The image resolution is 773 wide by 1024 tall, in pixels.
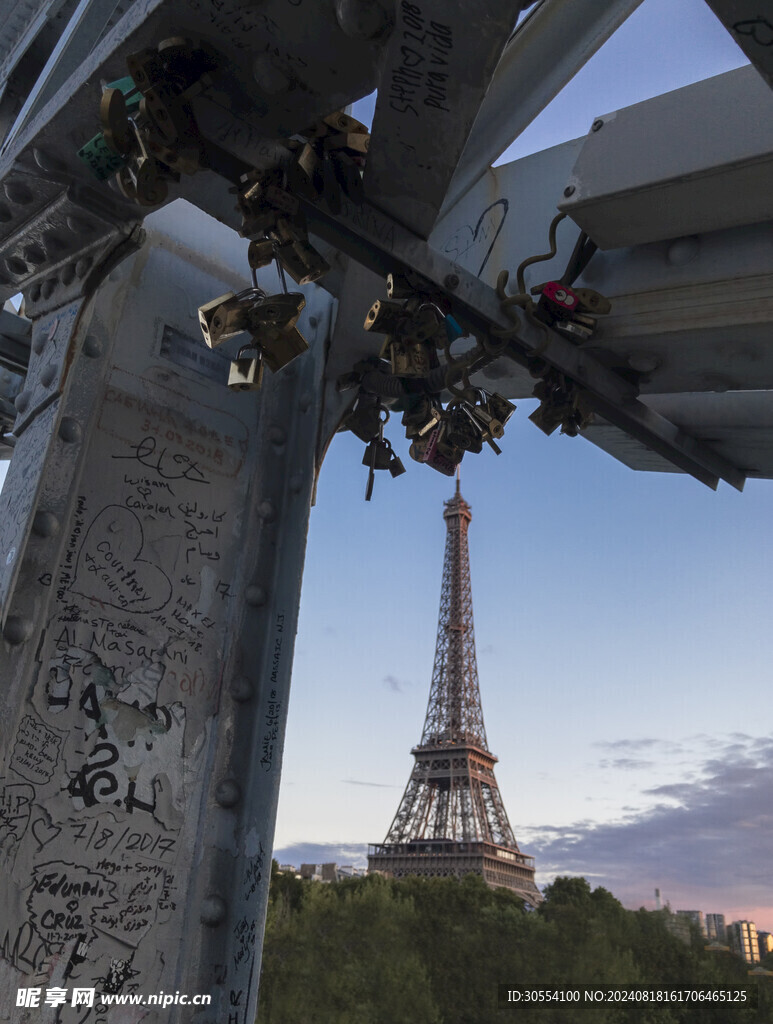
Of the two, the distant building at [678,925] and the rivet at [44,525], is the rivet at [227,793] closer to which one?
the rivet at [44,525]

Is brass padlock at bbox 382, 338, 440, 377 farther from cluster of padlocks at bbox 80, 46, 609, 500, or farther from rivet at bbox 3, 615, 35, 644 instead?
rivet at bbox 3, 615, 35, 644

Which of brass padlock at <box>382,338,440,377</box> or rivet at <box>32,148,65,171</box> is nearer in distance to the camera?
rivet at <box>32,148,65,171</box>

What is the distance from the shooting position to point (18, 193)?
2.23 metres

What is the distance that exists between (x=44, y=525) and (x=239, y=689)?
82 centimetres

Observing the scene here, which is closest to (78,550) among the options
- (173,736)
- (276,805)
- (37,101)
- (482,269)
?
(173,736)

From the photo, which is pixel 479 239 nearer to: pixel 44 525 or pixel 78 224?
pixel 78 224

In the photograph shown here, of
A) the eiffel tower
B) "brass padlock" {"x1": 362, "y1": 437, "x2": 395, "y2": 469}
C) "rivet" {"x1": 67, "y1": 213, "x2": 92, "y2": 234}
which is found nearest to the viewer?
"rivet" {"x1": 67, "y1": 213, "x2": 92, "y2": 234}

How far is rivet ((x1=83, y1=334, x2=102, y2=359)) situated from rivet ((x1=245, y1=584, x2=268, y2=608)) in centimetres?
90

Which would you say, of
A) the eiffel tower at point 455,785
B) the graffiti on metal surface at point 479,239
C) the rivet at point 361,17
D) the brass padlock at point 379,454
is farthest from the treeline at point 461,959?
the rivet at point 361,17


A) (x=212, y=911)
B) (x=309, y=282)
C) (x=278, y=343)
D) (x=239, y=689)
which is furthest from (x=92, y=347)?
(x=212, y=911)

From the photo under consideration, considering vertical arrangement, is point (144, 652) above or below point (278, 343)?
below

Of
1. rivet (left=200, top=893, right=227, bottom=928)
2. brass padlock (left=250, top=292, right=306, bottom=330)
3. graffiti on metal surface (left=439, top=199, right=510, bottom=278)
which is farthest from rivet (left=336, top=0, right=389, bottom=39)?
rivet (left=200, top=893, right=227, bottom=928)

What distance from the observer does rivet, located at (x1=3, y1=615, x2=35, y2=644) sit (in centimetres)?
205

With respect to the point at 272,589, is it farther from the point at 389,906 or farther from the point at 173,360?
the point at 389,906
